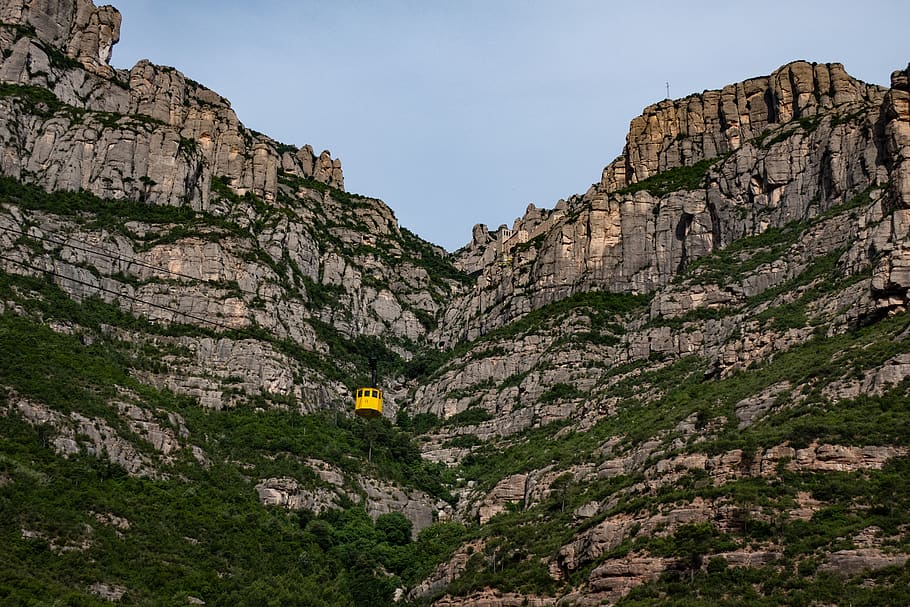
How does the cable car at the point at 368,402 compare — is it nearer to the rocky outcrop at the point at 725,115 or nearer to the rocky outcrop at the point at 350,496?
the rocky outcrop at the point at 350,496

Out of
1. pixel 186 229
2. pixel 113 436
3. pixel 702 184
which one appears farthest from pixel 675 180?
pixel 113 436

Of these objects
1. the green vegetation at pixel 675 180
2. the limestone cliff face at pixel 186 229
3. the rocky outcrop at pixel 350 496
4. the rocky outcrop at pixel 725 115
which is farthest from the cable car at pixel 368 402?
the rocky outcrop at pixel 725 115

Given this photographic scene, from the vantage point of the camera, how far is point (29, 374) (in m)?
94.8

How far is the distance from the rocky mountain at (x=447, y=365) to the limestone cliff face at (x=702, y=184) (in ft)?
1.32

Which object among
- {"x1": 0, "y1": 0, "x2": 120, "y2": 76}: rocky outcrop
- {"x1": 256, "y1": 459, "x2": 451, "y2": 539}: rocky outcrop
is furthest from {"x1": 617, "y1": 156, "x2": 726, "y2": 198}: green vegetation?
{"x1": 0, "y1": 0, "x2": 120, "y2": 76}: rocky outcrop

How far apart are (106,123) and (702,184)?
223 ft

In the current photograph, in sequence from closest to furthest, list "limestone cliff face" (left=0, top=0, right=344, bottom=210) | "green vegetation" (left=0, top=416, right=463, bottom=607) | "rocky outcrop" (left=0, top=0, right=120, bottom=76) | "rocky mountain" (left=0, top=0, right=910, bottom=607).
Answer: "rocky mountain" (left=0, top=0, right=910, bottom=607)
"green vegetation" (left=0, top=416, right=463, bottom=607)
"limestone cliff face" (left=0, top=0, right=344, bottom=210)
"rocky outcrop" (left=0, top=0, right=120, bottom=76)

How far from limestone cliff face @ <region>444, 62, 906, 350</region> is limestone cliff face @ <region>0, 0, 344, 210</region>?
3673 centimetres

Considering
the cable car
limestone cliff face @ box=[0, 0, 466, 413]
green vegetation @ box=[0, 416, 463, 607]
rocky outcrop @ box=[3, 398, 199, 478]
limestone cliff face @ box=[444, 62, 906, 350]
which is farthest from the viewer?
limestone cliff face @ box=[444, 62, 906, 350]

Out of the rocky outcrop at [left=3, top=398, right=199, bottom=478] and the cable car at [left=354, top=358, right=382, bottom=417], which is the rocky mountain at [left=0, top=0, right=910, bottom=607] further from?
the cable car at [left=354, top=358, right=382, bottom=417]

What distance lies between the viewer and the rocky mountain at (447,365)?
74812 millimetres

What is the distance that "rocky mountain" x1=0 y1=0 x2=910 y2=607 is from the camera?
74.8 metres

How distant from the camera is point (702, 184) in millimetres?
138000

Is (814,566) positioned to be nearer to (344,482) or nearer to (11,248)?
(344,482)
